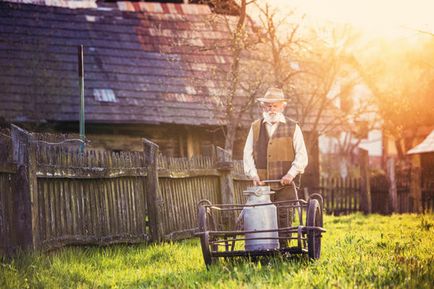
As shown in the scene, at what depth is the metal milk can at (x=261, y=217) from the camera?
740 centimetres

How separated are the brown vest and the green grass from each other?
111 centimetres

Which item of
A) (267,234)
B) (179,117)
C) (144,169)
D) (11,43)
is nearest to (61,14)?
(11,43)

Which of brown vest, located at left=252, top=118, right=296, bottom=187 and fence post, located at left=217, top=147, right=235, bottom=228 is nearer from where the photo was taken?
brown vest, located at left=252, top=118, right=296, bottom=187

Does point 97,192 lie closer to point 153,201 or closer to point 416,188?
point 153,201

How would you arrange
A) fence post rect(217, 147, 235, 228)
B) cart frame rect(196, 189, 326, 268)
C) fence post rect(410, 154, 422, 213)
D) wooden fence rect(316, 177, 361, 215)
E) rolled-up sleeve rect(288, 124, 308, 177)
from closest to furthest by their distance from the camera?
1. cart frame rect(196, 189, 326, 268)
2. rolled-up sleeve rect(288, 124, 308, 177)
3. fence post rect(217, 147, 235, 228)
4. fence post rect(410, 154, 422, 213)
5. wooden fence rect(316, 177, 361, 215)

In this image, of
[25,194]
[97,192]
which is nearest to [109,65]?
[97,192]

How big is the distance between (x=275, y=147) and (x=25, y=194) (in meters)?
3.00

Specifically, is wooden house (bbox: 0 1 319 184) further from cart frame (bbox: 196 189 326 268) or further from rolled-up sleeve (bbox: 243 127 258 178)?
cart frame (bbox: 196 189 326 268)

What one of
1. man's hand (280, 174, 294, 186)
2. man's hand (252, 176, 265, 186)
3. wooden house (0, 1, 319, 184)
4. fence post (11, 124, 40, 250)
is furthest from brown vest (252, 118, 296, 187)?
wooden house (0, 1, 319, 184)

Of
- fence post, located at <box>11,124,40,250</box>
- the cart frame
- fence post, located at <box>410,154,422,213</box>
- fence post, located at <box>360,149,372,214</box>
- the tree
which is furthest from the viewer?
the tree

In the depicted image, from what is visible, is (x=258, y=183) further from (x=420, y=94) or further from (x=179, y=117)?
(x=420, y=94)

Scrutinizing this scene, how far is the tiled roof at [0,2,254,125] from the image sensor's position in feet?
61.2

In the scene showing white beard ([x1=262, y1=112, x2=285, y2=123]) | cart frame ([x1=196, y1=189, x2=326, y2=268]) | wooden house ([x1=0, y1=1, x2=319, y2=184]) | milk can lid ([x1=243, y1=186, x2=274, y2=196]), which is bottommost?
cart frame ([x1=196, y1=189, x2=326, y2=268])

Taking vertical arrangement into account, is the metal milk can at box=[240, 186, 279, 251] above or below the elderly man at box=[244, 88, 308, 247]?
below
